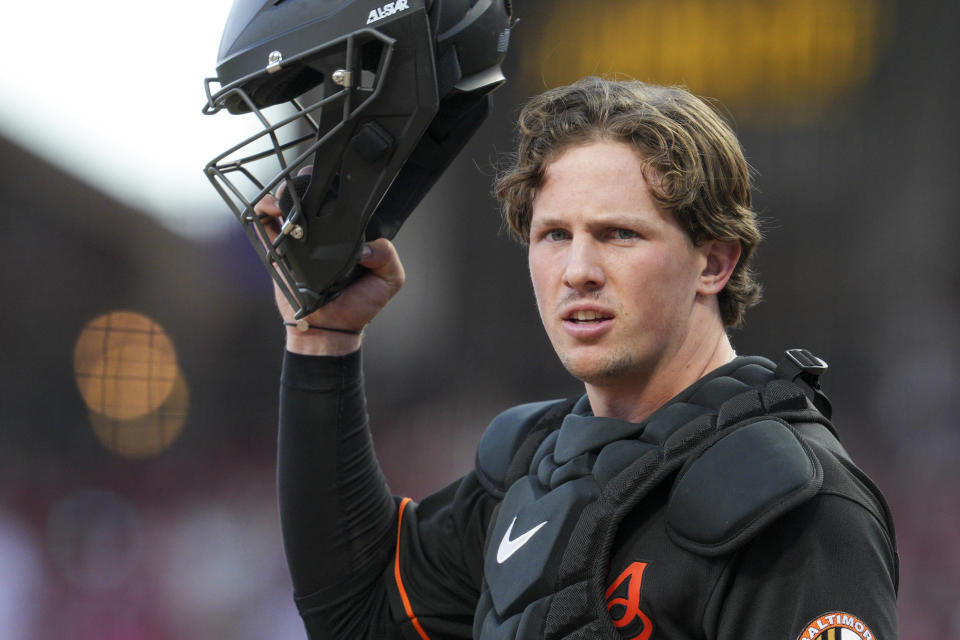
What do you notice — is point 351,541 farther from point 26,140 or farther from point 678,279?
point 26,140

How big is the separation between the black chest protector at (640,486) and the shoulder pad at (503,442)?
0.20 ft

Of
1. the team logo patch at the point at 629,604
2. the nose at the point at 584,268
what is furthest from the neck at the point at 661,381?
the team logo patch at the point at 629,604

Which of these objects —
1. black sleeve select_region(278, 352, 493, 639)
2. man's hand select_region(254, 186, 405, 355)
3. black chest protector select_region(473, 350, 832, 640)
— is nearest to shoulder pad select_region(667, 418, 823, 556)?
black chest protector select_region(473, 350, 832, 640)

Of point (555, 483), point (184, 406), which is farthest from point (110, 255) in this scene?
point (555, 483)

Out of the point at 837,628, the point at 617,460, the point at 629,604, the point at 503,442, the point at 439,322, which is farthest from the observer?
the point at 439,322

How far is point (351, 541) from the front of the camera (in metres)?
1.26

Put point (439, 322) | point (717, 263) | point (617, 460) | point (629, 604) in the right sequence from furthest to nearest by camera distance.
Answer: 1. point (439, 322)
2. point (717, 263)
3. point (617, 460)
4. point (629, 604)

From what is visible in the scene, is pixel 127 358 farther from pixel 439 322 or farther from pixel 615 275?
pixel 615 275

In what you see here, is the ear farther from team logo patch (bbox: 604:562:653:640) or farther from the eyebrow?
team logo patch (bbox: 604:562:653:640)

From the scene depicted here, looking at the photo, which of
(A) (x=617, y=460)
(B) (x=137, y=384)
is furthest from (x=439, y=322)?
(A) (x=617, y=460)

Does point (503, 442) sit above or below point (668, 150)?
below

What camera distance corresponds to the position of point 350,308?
126 cm

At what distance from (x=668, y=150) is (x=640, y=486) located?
0.37 m

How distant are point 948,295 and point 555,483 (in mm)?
2050
